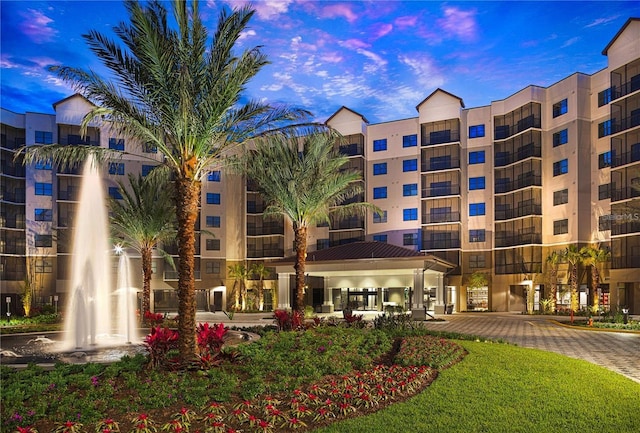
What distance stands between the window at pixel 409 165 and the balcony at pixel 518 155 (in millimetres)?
8398

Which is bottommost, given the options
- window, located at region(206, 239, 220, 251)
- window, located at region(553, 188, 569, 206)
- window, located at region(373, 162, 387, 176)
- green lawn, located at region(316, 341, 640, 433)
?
green lawn, located at region(316, 341, 640, 433)

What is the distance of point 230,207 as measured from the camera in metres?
65.1

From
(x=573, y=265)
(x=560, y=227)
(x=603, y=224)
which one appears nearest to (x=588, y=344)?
(x=573, y=265)

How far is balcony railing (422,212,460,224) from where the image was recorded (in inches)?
2281

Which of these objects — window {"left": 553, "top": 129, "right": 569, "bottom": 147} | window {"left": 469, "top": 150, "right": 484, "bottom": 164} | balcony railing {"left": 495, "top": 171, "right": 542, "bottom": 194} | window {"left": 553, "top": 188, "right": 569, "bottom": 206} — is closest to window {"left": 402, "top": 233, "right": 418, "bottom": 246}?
balcony railing {"left": 495, "top": 171, "right": 542, "bottom": 194}

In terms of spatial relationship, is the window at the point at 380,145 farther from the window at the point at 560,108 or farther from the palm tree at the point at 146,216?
the palm tree at the point at 146,216

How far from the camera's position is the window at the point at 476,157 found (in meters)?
58.0

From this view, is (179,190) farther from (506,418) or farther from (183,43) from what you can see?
(506,418)

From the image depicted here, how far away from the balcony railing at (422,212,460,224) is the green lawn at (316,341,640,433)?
44.0m

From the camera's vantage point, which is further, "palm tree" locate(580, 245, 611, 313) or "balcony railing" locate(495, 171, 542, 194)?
"balcony railing" locate(495, 171, 542, 194)

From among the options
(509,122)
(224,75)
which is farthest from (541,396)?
(509,122)

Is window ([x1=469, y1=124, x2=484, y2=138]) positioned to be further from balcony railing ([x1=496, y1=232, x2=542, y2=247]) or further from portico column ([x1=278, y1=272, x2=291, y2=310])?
portico column ([x1=278, y1=272, x2=291, y2=310])

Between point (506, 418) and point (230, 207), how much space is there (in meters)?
57.5

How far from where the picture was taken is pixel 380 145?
6253 cm
